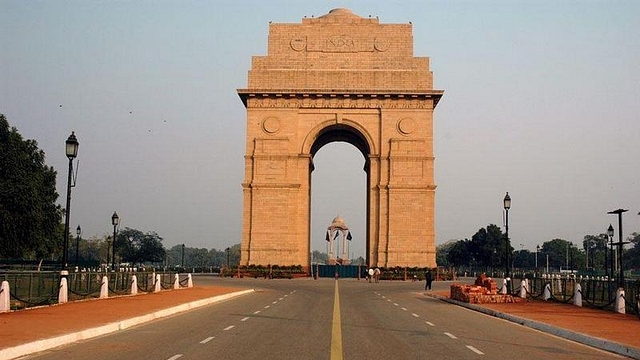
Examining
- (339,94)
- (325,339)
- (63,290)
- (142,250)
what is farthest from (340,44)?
(142,250)

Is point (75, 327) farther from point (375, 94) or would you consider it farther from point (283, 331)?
point (375, 94)

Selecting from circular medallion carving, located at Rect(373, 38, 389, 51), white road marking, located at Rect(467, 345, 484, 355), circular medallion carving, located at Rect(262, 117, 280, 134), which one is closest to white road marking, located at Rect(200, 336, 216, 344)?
white road marking, located at Rect(467, 345, 484, 355)

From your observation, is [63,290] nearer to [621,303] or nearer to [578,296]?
[621,303]

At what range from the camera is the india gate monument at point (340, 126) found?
247ft

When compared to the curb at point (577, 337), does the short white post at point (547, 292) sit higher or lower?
higher

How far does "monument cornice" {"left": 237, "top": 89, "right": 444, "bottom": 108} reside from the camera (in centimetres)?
7700

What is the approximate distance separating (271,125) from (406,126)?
13.1m

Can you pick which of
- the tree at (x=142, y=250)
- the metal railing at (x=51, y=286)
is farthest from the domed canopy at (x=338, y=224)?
the metal railing at (x=51, y=286)

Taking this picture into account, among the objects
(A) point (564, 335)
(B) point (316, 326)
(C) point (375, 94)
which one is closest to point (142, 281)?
(B) point (316, 326)

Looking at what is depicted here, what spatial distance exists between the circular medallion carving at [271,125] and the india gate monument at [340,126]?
0.10 metres

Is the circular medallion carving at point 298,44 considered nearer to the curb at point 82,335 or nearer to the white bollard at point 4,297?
the curb at point 82,335

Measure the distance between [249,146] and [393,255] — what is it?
17.4 metres

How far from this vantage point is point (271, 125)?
254 ft

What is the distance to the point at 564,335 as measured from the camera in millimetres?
21281
